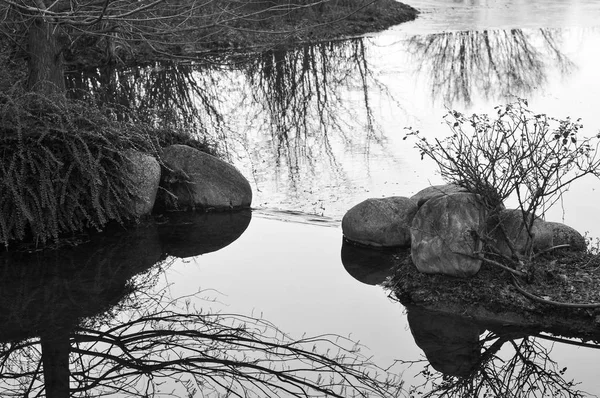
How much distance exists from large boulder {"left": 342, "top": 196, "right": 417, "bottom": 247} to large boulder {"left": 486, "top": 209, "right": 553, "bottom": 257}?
116 centimetres

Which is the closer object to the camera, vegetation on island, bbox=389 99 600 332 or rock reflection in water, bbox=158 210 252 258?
vegetation on island, bbox=389 99 600 332

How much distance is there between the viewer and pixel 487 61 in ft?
65.0

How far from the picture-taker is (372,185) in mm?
10438

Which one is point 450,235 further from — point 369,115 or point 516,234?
point 369,115

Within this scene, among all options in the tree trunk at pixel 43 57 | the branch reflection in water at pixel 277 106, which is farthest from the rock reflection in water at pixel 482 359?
the tree trunk at pixel 43 57

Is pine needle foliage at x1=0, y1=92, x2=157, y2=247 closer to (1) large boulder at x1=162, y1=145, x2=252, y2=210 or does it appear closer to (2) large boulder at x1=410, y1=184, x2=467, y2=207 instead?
(1) large boulder at x1=162, y1=145, x2=252, y2=210

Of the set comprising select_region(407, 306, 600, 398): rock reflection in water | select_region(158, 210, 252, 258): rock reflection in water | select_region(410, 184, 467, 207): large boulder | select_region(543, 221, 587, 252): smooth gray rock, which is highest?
select_region(410, 184, 467, 207): large boulder

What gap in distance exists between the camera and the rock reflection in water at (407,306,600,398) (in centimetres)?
576

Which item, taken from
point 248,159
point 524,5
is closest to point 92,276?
point 248,159

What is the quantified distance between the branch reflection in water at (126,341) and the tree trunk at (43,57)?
2.69 meters

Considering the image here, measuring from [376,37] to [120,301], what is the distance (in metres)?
18.7

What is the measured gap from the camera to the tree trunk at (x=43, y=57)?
10125 mm

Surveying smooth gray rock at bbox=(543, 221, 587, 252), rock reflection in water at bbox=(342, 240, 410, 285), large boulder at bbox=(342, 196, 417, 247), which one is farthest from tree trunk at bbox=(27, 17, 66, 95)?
smooth gray rock at bbox=(543, 221, 587, 252)

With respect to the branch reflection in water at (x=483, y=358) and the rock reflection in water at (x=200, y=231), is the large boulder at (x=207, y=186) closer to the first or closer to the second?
the rock reflection in water at (x=200, y=231)
